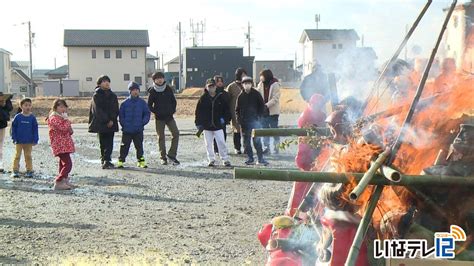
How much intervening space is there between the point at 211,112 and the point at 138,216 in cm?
463

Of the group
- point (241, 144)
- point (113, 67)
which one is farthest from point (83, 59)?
point (241, 144)

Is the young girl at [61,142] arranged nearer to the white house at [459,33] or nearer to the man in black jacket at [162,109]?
the man in black jacket at [162,109]

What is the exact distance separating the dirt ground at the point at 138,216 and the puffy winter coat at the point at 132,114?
2.76ft

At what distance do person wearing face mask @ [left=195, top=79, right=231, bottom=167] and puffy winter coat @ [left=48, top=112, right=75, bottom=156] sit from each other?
2.97 metres

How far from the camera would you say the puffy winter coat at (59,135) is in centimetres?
925

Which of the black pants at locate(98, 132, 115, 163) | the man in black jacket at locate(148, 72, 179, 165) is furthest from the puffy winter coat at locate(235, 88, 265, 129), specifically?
the black pants at locate(98, 132, 115, 163)

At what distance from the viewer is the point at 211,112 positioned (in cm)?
1156

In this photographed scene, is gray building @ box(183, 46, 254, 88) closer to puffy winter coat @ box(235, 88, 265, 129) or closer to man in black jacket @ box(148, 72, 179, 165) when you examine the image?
man in black jacket @ box(148, 72, 179, 165)

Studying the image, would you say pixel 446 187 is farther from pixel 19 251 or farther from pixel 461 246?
pixel 19 251

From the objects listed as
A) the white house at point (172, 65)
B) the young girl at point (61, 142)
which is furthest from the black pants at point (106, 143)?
the white house at point (172, 65)

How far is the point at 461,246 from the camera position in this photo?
339cm

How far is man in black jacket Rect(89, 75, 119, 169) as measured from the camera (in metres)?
11.3

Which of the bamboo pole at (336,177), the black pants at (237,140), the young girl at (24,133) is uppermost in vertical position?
the bamboo pole at (336,177)

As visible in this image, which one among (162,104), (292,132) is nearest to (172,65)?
(162,104)
